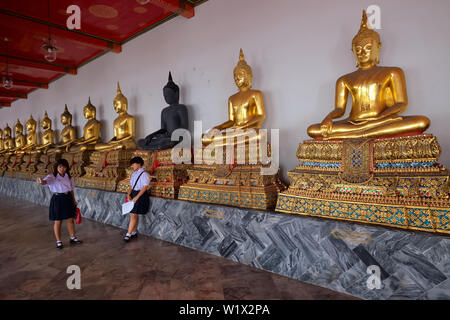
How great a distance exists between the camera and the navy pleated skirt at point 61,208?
125 inches

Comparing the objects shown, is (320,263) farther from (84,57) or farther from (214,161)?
(84,57)

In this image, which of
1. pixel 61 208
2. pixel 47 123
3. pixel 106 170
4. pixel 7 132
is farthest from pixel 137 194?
pixel 7 132

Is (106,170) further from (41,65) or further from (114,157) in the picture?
(41,65)

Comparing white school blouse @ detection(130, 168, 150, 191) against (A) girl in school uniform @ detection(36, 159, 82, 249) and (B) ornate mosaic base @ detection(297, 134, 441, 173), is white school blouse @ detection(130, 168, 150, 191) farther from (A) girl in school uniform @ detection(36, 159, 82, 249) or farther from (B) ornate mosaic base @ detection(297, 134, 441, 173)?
(B) ornate mosaic base @ detection(297, 134, 441, 173)

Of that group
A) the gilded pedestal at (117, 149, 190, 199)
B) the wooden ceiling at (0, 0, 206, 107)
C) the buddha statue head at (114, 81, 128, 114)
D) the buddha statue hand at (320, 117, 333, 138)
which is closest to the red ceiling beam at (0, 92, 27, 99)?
the wooden ceiling at (0, 0, 206, 107)

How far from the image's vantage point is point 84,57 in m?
6.56

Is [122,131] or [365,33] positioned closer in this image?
[365,33]

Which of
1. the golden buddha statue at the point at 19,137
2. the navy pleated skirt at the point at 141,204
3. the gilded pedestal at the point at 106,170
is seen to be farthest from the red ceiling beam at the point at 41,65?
the navy pleated skirt at the point at 141,204

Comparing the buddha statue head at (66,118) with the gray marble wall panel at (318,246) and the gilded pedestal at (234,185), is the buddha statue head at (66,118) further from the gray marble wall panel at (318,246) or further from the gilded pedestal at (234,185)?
the gilded pedestal at (234,185)

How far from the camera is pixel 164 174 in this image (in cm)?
368

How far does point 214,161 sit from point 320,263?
1.61m

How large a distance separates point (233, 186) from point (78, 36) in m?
4.71

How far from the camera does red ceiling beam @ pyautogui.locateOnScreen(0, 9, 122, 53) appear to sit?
15.4 ft
